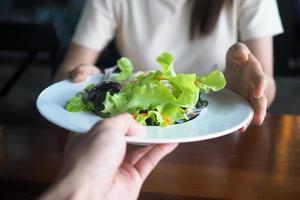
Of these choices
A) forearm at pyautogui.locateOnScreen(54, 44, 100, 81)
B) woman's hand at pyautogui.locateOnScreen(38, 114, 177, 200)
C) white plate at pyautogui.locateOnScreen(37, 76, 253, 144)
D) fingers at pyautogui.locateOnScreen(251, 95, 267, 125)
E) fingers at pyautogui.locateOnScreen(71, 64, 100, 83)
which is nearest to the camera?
woman's hand at pyautogui.locateOnScreen(38, 114, 177, 200)

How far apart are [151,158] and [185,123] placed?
7cm

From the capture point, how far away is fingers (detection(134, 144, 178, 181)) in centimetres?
68

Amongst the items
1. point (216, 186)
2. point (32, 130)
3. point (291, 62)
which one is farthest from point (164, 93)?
point (291, 62)

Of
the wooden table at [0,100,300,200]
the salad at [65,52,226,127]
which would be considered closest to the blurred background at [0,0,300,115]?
the wooden table at [0,100,300,200]

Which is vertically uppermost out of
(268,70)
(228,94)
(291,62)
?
(228,94)

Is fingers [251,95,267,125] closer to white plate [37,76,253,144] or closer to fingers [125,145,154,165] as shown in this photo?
white plate [37,76,253,144]

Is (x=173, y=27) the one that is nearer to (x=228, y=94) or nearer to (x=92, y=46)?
(x=92, y=46)

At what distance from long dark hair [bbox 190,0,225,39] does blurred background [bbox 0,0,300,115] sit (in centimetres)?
100

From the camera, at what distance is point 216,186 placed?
0.68 m

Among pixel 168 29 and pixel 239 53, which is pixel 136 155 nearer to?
pixel 239 53

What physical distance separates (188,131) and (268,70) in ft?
1.96

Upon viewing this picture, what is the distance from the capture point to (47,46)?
239 cm

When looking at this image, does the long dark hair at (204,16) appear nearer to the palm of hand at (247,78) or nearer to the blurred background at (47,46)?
the palm of hand at (247,78)

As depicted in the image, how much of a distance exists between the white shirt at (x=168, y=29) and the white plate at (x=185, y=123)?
1.35ft
